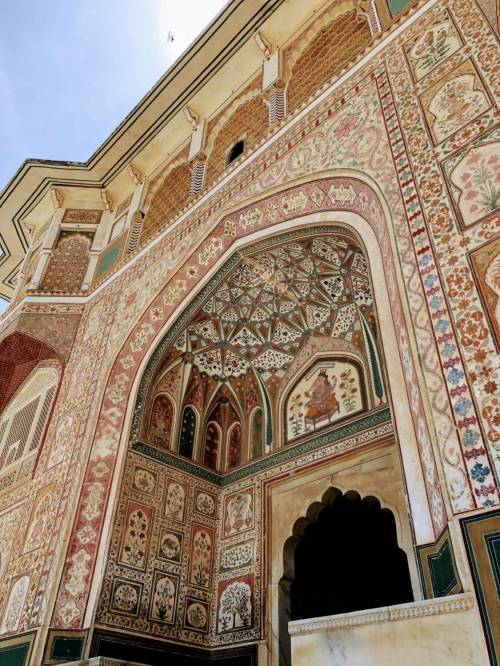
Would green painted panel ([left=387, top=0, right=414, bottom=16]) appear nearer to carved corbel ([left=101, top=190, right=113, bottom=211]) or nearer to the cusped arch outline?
the cusped arch outline

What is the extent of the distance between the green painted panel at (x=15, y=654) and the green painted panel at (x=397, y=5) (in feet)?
17.5

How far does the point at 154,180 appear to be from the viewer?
7.07m

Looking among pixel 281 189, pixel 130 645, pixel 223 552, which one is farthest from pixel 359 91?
pixel 130 645

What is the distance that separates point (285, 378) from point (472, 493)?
11.0 feet

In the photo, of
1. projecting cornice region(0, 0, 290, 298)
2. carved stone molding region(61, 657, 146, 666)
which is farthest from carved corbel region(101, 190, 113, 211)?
carved stone molding region(61, 657, 146, 666)

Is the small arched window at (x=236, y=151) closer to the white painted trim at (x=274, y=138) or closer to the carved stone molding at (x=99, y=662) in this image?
the white painted trim at (x=274, y=138)

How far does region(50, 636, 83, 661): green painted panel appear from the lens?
3770mm

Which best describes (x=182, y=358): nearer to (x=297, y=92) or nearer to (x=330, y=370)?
(x=330, y=370)

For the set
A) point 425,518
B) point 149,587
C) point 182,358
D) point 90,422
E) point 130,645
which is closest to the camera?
Answer: point 425,518

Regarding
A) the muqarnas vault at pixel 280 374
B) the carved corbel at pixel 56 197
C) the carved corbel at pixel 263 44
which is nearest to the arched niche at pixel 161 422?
the muqarnas vault at pixel 280 374

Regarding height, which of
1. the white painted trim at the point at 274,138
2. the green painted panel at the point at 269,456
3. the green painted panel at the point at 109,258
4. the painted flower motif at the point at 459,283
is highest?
the green painted panel at the point at 109,258

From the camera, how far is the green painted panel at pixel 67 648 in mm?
3770

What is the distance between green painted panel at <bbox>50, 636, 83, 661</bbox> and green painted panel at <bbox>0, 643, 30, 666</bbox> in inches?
8.8

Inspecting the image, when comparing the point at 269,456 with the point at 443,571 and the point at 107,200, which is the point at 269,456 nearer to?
the point at 443,571
